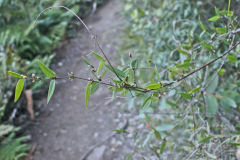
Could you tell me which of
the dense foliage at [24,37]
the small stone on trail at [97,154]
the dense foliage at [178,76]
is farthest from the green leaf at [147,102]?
the dense foliage at [24,37]

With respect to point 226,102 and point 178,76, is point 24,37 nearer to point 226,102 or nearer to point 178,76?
point 178,76

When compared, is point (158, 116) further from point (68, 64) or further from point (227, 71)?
point (68, 64)

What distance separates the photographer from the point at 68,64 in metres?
3.10

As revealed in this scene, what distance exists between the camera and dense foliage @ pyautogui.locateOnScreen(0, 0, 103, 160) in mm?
2418

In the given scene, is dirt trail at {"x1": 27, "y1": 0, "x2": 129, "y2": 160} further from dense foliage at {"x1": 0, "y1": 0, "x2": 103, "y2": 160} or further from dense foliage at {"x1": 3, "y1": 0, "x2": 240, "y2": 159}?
dense foliage at {"x1": 3, "y1": 0, "x2": 240, "y2": 159}

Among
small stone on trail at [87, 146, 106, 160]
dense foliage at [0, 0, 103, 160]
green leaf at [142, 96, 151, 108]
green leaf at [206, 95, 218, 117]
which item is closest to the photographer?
green leaf at [142, 96, 151, 108]

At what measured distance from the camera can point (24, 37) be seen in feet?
10.2

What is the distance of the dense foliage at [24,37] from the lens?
95.2 inches

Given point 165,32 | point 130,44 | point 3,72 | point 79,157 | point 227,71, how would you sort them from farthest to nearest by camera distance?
point 130,44 → point 3,72 → point 165,32 → point 79,157 → point 227,71

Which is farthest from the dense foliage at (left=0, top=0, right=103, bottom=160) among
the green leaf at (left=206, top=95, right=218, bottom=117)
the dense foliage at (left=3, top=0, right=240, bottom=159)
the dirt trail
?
the green leaf at (left=206, top=95, right=218, bottom=117)

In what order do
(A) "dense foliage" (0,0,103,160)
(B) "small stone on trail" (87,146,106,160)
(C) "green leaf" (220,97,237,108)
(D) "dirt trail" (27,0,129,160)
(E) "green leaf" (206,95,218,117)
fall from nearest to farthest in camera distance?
(E) "green leaf" (206,95,218,117)
(C) "green leaf" (220,97,237,108)
(B) "small stone on trail" (87,146,106,160)
(D) "dirt trail" (27,0,129,160)
(A) "dense foliage" (0,0,103,160)

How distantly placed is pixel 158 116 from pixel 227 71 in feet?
2.24

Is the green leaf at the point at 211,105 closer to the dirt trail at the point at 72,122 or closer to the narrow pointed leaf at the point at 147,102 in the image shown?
the narrow pointed leaf at the point at 147,102

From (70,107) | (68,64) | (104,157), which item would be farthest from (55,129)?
(68,64)
